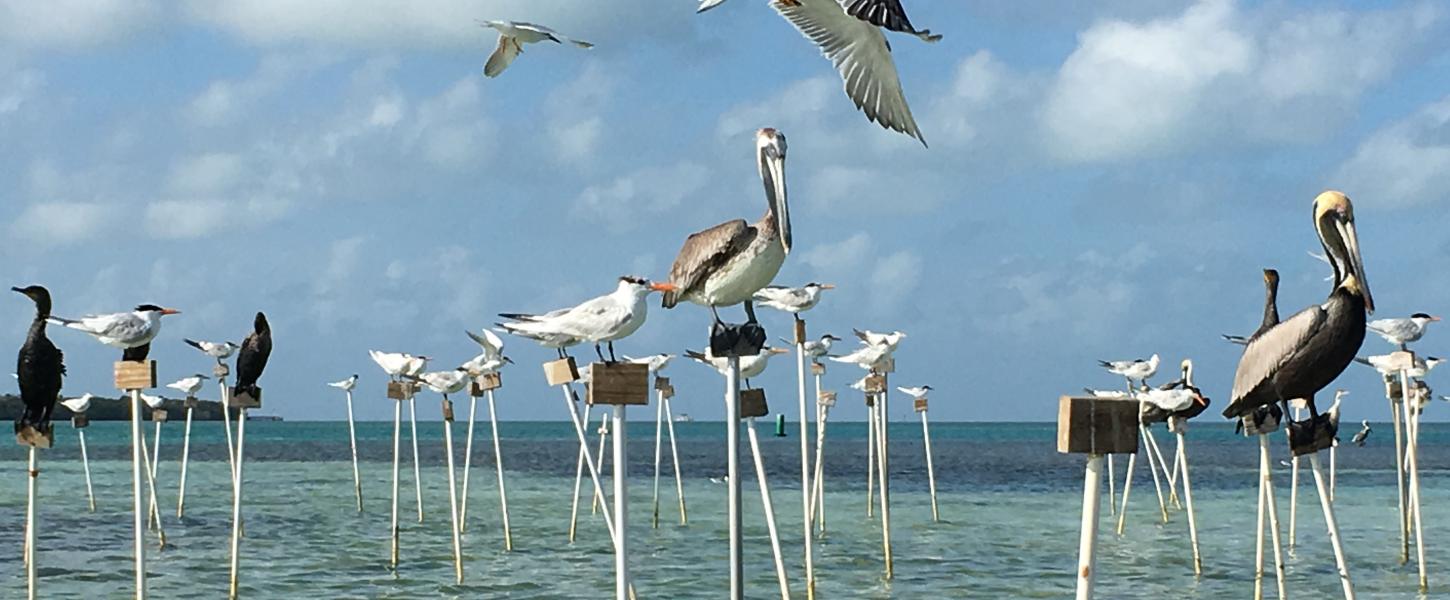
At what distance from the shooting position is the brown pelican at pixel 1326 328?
763cm

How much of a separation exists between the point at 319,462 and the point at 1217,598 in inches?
1455

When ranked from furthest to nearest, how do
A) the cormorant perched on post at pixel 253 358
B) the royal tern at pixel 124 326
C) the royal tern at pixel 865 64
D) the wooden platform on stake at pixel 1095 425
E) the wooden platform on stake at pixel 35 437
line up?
the cormorant perched on post at pixel 253 358 < the royal tern at pixel 124 326 < the wooden platform on stake at pixel 35 437 < the royal tern at pixel 865 64 < the wooden platform on stake at pixel 1095 425

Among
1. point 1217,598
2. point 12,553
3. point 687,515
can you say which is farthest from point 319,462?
point 1217,598

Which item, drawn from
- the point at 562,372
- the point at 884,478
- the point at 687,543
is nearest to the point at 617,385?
the point at 562,372

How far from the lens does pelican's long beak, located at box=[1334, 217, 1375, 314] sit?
761cm

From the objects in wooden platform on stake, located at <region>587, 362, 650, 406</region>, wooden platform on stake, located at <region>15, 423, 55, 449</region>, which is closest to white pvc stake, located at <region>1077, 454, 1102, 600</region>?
wooden platform on stake, located at <region>587, 362, 650, 406</region>

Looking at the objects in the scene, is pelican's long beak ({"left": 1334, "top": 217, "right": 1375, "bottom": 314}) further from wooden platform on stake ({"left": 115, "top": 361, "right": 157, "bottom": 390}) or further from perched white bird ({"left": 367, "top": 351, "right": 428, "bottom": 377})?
perched white bird ({"left": 367, "top": 351, "right": 428, "bottom": 377})

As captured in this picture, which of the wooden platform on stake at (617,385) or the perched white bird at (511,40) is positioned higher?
the perched white bird at (511,40)

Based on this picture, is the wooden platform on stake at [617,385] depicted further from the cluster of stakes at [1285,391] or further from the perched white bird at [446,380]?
the perched white bird at [446,380]

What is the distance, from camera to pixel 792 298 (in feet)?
43.7

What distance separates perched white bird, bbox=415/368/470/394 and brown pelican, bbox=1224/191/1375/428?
10.2 m

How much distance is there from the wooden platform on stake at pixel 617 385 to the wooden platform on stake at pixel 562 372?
96 mm

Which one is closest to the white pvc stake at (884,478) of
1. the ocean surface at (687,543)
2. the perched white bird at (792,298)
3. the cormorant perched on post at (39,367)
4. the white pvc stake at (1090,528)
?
the ocean surface at (687,543)

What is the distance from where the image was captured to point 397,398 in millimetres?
15672
